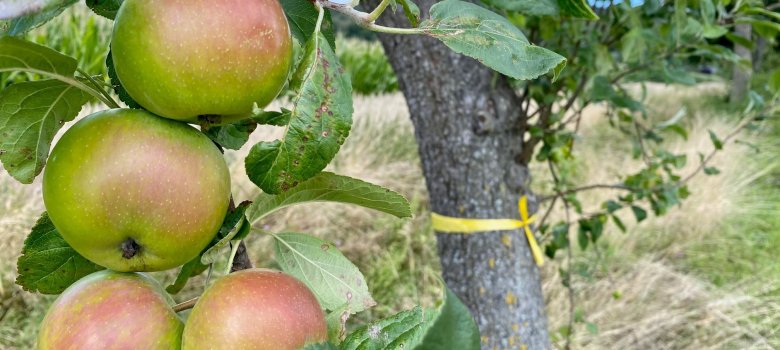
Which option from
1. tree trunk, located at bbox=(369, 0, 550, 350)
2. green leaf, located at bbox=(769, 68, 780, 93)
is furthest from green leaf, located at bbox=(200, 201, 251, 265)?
green leaf, located at bbox=(769, 68, 780, 93)

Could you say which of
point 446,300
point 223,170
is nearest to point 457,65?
point 223,170

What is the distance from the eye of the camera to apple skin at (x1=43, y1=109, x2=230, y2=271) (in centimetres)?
42

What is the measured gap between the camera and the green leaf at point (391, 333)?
1.25ft

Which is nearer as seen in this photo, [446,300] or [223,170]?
[446,300]

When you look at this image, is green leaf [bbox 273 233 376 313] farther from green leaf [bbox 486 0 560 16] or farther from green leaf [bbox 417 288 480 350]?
green leaf [bbox 486 0 560 16]

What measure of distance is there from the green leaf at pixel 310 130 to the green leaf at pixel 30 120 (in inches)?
6.8

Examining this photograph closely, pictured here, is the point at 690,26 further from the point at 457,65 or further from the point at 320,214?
the point at 320,214

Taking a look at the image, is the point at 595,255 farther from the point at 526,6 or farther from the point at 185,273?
the point at 185,273

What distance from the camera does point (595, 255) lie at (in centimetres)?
339

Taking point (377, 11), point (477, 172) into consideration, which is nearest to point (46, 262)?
point (377, 11)

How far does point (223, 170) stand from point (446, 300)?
0.87 ft

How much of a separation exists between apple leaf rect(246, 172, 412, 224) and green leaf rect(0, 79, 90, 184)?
0.50 ft

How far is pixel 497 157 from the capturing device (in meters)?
1.44

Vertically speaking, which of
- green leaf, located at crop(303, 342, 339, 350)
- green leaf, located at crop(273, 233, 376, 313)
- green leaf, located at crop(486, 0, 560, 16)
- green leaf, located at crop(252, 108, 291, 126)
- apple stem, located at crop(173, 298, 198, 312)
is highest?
green leaf, located at crop(486, 0, 560, 16)
